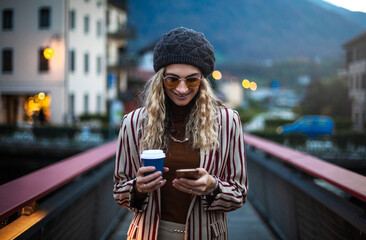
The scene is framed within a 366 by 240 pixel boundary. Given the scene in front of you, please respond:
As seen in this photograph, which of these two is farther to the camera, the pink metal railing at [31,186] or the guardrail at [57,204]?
the guardrail at [57,204]

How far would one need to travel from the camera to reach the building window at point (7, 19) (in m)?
21.3

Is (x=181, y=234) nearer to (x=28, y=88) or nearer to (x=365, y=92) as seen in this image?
(x=28, y=88)

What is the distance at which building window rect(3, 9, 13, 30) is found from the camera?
69.8 feet

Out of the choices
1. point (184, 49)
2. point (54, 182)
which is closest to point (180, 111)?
point (184, 49)

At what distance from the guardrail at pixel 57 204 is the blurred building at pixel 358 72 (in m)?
18.2

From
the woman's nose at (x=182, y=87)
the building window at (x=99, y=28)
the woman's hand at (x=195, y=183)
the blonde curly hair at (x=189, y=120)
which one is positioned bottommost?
the woman's hand at (x=195, y=183)

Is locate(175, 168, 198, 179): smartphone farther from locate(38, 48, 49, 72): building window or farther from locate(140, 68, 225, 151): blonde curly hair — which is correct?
locate(38, 48, 49, 72): building window

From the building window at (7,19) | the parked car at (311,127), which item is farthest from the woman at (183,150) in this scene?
the building window at (7,19)

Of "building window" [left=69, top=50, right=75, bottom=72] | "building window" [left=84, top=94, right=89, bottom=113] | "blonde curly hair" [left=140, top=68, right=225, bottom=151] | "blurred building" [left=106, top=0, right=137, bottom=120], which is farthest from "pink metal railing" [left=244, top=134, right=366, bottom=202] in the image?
"blurred building" [left=106, top=0, right=137, bottom=120]

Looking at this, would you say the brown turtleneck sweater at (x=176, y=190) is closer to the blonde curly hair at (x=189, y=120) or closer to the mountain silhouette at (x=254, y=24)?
the blonde curly hair at (x=189, y=120)

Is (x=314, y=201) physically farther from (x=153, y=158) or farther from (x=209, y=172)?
(x=153, y=158)

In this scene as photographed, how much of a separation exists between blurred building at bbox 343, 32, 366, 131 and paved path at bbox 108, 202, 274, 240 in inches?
635

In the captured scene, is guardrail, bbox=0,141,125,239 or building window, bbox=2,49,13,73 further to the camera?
building window, bbox=2,49,13,73

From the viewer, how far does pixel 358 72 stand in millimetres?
26984
